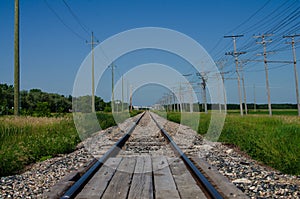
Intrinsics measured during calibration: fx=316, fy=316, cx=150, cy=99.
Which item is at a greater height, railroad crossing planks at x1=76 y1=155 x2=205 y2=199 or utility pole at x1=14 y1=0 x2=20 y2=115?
utility pole at x1=14 y1=0 x2=20 y2=115

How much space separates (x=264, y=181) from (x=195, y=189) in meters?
1.22

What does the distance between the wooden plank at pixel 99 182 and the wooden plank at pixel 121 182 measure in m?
0.08

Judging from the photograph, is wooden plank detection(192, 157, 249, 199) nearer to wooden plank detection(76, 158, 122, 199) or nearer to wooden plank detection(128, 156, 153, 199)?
wooden plank detection(128, 156, 153, 199)

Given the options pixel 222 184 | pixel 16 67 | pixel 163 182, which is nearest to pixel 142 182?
pixel 163 182

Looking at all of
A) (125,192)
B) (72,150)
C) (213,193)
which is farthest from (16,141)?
(213,193)

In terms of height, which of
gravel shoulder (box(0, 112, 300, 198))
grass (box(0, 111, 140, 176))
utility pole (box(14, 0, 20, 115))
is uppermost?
utility pole (box(14, 0, 20, 115))

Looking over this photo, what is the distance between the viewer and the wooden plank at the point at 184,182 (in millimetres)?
4059

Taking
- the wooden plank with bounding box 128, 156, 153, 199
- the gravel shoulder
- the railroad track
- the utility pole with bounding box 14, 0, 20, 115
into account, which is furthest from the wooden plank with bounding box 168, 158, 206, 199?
the utility pole with bounding box 14, 0, 20, 115

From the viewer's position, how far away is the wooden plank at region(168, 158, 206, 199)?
406 cm

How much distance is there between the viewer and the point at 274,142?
6.81 m

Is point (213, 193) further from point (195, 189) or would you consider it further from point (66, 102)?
point (66, 102)

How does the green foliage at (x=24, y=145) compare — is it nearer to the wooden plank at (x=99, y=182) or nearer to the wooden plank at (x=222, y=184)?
the wooden plank at (x=99, y=182)

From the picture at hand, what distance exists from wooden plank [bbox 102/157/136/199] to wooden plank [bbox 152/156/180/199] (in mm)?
422

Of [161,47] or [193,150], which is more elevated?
[161,47]
